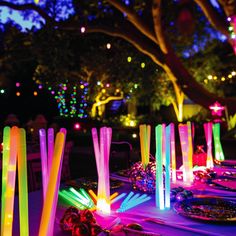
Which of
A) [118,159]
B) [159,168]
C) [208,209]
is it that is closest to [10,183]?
[159,168]

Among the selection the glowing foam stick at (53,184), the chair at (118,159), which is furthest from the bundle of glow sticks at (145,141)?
the chair at (118,159)

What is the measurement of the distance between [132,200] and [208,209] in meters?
0.32

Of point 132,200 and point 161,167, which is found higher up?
point 161,167

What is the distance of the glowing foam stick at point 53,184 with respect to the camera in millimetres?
1005

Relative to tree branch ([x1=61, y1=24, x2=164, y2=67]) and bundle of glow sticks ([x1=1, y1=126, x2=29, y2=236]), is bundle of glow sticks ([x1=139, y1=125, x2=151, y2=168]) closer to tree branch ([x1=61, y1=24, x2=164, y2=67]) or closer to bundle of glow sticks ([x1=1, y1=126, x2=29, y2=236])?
bundle of glow sticks ([x1=1, y1=126, x2=29, y2=236])

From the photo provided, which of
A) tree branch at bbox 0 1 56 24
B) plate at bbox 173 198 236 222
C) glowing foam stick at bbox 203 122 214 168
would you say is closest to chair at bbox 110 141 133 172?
glowing foam stick at bbox 203 122 214 168

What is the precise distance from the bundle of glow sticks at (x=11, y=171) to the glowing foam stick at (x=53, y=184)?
6 centimetres

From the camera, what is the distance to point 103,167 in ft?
4.77

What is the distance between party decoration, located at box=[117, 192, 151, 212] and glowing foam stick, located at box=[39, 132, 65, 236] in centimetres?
50

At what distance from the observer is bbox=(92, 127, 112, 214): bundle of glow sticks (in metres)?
1.40

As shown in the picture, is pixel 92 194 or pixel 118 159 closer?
pixel 92 194

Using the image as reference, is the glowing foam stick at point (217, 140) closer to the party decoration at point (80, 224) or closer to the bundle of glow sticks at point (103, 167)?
the bundle of glow sticks at point (103, 167)

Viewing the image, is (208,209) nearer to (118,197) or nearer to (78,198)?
(118,197)

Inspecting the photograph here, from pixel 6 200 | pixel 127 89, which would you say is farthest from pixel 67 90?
pixel 6 200
